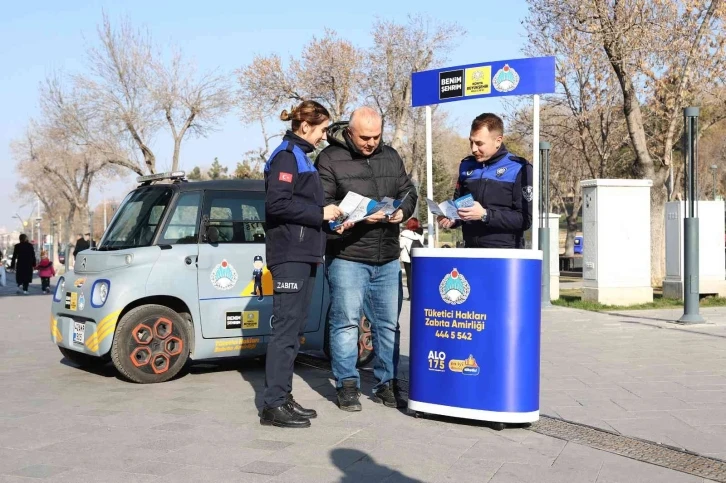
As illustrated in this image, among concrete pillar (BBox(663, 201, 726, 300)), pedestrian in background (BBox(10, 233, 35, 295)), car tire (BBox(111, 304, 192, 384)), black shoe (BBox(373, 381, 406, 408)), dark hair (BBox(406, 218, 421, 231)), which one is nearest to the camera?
black shoe (BBox(373, 381, 406, 408))

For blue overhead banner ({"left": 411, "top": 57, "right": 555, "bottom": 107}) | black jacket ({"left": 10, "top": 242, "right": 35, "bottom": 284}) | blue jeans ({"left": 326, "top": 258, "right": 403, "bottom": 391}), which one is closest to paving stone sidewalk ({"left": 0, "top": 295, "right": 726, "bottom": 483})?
blue jeans ({"left": 326, "top": 258, "right": 403, "bottom": 391})

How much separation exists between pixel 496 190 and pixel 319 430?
2.00m

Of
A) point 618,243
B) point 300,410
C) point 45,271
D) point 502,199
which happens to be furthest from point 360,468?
point 45,271

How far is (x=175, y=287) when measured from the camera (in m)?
7.52

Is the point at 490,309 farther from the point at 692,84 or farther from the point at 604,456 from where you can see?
the point at 692,84


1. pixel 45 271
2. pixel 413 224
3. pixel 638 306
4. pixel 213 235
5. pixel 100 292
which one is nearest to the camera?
pixel 413 224

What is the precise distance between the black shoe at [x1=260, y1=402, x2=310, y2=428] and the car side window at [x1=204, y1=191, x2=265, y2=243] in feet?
8.24

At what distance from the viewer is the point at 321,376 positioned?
25.8ft

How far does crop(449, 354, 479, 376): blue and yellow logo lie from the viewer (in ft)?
18.4

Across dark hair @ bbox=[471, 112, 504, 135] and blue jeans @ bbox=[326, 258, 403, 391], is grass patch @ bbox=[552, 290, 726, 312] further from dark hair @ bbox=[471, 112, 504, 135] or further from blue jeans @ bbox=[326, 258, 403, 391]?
dark hair @ bbox=[471, 112, 504, 135]

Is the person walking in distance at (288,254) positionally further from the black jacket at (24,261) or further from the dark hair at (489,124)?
the black jacket at (24,261)

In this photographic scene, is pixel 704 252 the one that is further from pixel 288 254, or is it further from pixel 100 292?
Result: pixel 288 254

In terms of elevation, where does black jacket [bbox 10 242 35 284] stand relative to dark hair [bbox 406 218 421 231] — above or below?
below

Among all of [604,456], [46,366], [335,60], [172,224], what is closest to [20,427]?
[172,224]
